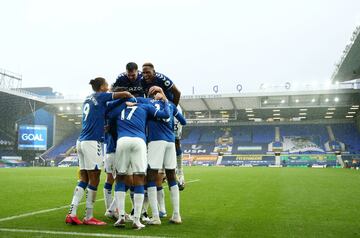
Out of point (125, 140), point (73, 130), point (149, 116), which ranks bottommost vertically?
point (125, 140)

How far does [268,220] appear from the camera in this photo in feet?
20.3

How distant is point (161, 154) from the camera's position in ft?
19.4

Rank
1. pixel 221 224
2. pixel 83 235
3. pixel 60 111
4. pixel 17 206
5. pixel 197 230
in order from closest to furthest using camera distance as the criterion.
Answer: pixel 83 235 < pixel 197 230 < pixel 221 224 < pixel 17 206 < pixel 60 111

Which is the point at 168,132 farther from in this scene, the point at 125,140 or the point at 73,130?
the point at 73,130

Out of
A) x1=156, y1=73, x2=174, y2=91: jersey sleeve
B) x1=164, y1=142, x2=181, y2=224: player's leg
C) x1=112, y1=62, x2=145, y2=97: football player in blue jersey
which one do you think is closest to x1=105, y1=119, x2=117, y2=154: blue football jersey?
x1=112, y1=62, x2=145, y2=97: football player in blue jersey

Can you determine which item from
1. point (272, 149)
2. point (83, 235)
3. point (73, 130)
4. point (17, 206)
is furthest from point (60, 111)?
point (83, 235)

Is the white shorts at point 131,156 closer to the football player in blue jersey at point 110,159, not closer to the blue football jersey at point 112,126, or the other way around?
the blue football jersey at point 112,126

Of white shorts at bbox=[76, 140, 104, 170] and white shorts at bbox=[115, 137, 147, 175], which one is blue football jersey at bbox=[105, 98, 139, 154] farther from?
white shorts at bbox=[115, 137, 147, 175]

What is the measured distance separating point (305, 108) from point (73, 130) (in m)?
41.4

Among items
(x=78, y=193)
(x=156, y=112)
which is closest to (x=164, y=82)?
(x=156, y=112)

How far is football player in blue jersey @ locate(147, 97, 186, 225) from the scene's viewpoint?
5855mm

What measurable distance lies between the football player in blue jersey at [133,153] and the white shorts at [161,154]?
1.16 ft

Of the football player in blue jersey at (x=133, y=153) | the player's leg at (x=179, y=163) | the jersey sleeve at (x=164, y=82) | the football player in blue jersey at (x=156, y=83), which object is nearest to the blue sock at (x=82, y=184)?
the football player in blue jersey at (x=133, y=153)

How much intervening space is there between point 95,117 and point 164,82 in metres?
1.43
